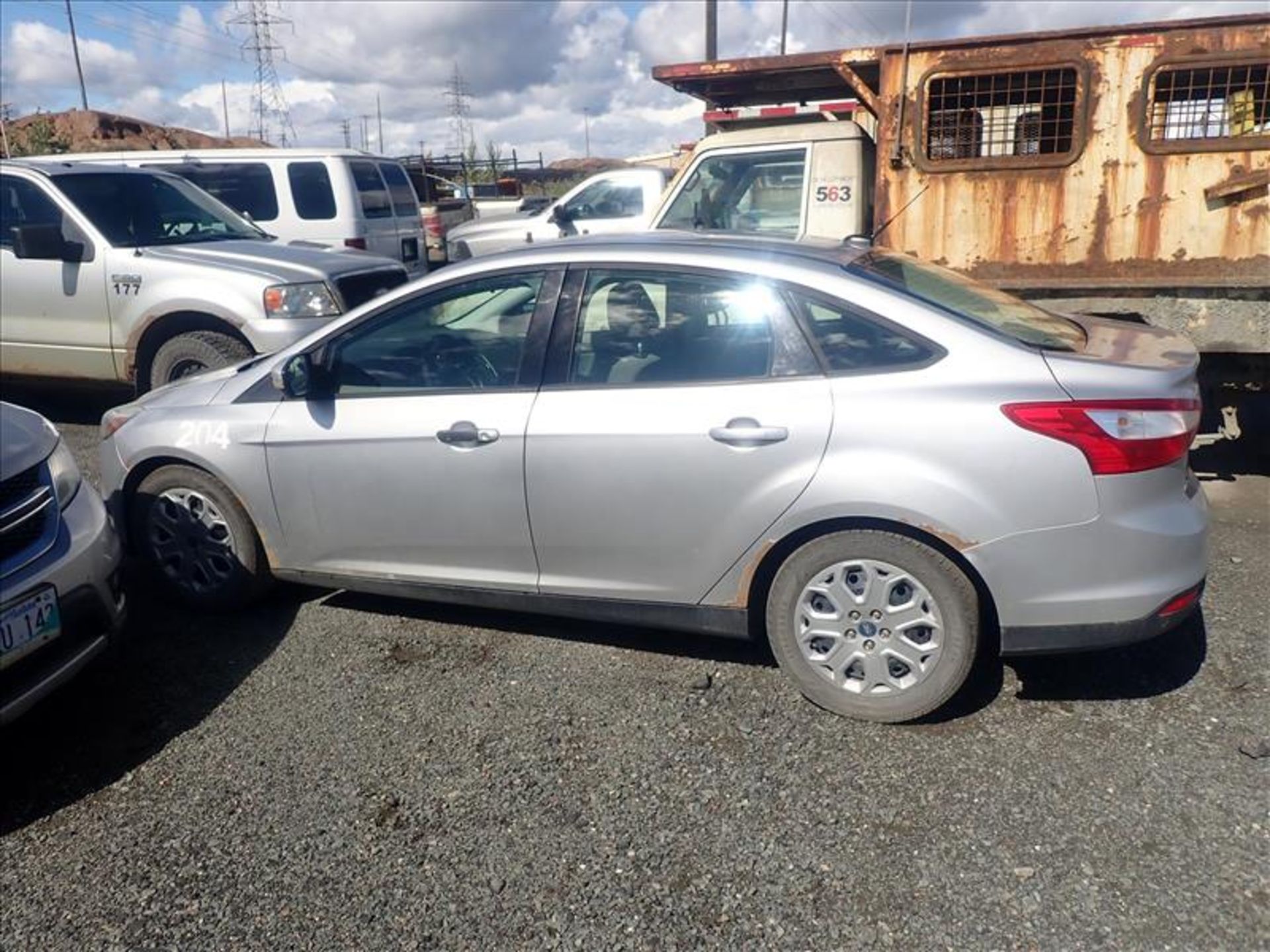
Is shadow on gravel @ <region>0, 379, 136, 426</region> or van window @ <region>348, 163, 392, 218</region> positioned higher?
van window @ <region>348, 163, 392, 218</region>

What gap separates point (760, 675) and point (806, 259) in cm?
149

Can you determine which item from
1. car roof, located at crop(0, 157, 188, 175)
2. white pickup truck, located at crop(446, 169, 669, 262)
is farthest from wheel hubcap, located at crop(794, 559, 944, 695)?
white pickup truck, located at crop(446, 169, 669, 262)

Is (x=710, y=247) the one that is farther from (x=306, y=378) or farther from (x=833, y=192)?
(x=833, y=192)

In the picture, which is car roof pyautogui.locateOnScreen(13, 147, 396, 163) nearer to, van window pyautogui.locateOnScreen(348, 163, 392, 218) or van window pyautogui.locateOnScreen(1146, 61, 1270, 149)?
van window pyautogui.locateOnScreen(348, 163, 392, 218)

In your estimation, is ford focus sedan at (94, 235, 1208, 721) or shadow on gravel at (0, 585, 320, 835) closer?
ford focus sedan at (94, 235, 1208, 721)

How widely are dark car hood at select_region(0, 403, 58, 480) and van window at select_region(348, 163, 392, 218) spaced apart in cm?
708

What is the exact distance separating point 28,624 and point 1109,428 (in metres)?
3.24

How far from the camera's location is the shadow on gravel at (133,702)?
313 centimetres

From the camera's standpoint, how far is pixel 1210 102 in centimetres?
523

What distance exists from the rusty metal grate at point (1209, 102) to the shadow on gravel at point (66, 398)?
6.68m

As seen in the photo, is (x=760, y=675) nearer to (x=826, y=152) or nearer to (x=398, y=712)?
(x=398, y=712)

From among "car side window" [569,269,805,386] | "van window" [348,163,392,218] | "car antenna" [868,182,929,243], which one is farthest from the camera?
"van window" [348,163,392,218]

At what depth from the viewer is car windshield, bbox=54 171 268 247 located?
22.7ft

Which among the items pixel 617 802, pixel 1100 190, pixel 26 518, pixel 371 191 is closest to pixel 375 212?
pixel 371 191
